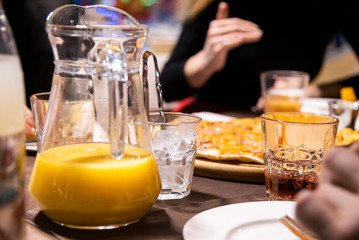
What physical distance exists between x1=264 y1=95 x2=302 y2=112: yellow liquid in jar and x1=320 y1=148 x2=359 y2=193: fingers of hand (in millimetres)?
998

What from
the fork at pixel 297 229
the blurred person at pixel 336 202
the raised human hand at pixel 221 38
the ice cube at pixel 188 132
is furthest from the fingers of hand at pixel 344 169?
the raised human hand at pixel 221 38

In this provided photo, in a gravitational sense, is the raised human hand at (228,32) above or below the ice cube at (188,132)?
above

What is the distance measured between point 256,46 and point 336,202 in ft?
6.60

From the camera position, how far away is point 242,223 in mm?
562

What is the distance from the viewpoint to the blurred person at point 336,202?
0.36m

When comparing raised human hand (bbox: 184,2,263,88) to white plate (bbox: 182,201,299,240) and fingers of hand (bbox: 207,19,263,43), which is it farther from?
white plate (bbox: 182,201,299,240)

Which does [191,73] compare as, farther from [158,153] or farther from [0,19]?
[0,19]

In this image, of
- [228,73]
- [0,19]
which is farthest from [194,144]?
[228,73]

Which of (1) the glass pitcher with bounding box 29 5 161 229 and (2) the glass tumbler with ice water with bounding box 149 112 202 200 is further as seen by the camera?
(2) the glass tumbler with ice water with bounding box 149 112 202 200

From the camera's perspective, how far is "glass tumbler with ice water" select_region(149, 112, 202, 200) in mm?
703

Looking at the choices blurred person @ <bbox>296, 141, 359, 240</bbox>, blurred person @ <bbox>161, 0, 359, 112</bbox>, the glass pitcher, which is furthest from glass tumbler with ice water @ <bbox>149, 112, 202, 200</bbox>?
blurred person @ <bbox>161, 0, 359, 112</bbox>

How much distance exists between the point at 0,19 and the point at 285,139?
1.46 feet

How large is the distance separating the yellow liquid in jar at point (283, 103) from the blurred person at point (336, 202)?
99 centimetres

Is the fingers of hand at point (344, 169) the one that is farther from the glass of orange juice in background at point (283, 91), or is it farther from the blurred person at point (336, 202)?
the glass of orange juice in background at point (283, 91)
